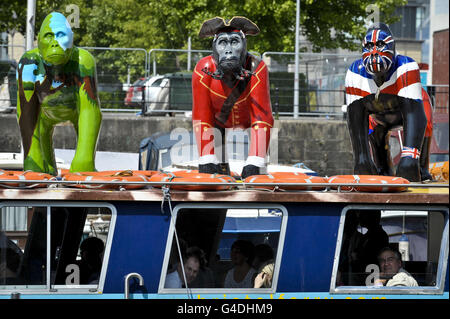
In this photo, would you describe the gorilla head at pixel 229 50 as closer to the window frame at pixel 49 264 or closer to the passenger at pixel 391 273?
the window frame at pixel 49 264

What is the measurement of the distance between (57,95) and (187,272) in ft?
7.85

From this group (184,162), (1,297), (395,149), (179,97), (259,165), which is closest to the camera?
(1,297)

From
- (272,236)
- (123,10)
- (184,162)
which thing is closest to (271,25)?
(123,10)

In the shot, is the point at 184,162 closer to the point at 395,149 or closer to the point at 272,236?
the point at 395,149

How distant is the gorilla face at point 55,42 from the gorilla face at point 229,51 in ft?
4.36

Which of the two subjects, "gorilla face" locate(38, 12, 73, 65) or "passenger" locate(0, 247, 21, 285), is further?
"gorilla face" locate(38, 12, 73, 65)

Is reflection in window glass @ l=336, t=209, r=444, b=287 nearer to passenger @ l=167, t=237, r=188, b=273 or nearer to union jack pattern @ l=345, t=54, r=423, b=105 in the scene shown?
passenger @ l=167, t=237, r=188, b=273

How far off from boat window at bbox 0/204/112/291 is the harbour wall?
1181 centimetres

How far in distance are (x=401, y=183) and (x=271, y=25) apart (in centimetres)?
1618

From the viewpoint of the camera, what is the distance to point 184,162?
14.2 m

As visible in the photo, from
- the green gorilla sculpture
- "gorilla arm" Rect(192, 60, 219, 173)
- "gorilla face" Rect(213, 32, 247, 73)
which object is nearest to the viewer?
"gorilla face" Rect(213, 32, 247, 73)

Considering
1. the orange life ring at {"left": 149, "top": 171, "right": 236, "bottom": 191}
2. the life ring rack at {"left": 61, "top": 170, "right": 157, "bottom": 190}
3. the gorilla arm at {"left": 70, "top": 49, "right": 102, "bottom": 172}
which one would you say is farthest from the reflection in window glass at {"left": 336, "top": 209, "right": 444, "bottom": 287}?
the gorilla arm at {"left": 70, "top": 49, "right": 102, "bottom": 172}

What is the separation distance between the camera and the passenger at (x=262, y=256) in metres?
5.56

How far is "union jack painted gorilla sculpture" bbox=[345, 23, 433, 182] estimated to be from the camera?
6816 mm
